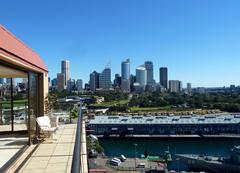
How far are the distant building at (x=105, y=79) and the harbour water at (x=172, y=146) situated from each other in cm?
9764

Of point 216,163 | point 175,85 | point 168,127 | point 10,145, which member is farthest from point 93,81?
point 10,145

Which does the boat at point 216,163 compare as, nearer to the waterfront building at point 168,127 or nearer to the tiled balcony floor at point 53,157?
the waterfront building at point 168,127

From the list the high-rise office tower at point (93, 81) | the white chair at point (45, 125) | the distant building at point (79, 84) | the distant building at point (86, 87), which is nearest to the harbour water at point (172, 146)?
the white chair at point (45, 125)

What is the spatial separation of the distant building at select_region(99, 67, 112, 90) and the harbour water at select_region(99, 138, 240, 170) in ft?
320

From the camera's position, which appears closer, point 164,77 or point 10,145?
point 10,145

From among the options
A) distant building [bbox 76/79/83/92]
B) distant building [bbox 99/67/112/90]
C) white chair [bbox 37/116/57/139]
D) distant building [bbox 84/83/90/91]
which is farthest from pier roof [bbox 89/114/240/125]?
distant building [bbox 99/67/112/90]

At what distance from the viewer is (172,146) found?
153 ft

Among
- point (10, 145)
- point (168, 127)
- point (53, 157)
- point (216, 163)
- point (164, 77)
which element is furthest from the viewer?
point (164, 77)

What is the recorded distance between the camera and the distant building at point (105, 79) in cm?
15412

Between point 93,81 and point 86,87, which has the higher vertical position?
point 93,81

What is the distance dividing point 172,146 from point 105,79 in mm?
112472

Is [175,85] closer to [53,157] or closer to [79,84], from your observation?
[79,84]

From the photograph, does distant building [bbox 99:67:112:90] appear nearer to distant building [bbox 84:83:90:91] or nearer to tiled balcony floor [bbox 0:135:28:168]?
distant building [bbox 84:83:90:91]

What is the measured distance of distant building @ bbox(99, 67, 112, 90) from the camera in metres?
154
